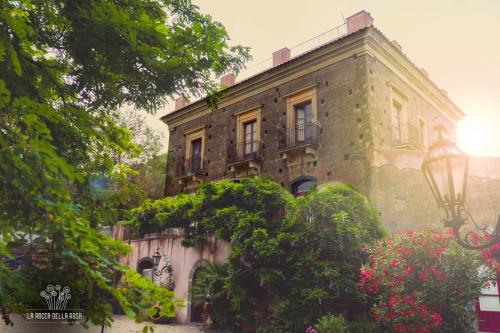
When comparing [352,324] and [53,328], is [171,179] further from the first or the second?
[352,324]

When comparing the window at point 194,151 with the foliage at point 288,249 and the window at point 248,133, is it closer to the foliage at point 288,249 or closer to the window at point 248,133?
the window at point 248,133

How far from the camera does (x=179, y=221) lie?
15984mm

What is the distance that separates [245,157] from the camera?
60.7 feet

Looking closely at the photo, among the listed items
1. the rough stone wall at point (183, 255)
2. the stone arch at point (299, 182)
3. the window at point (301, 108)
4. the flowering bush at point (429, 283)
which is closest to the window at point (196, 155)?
the rough stone wall at point (183, 255)

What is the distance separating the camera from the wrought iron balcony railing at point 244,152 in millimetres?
17984

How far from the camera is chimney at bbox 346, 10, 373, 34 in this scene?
15.5 metres

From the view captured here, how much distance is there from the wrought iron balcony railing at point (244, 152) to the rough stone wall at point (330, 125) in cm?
34

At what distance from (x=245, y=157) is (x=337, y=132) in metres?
4.85

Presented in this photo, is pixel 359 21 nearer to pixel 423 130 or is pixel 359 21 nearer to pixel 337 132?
pixel 337 132

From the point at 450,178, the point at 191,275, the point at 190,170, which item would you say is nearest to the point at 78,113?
the point at 450,178

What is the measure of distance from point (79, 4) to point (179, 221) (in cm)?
1158

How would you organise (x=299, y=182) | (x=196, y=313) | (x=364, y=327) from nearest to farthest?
(x=364, y=327), (x=196, y=313), (x=299, y=182)

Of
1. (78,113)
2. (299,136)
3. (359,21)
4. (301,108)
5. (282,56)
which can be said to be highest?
(282,56)

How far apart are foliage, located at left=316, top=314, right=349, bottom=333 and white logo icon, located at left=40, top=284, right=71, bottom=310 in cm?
719
